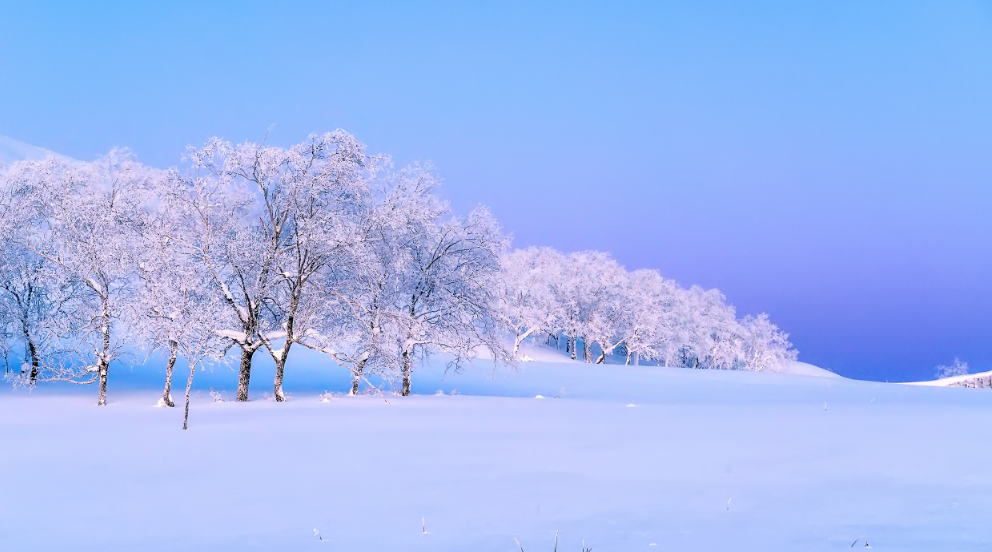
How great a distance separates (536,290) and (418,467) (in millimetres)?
50537

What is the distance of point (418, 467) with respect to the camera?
10352 mm

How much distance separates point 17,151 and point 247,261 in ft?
298

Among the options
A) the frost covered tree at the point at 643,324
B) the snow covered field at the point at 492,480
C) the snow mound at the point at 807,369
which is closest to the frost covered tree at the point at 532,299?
the frost covered tree at the point at 643,324

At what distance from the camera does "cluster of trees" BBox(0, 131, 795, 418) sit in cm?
2047

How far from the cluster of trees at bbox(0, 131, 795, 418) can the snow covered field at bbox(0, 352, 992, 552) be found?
3.86 m

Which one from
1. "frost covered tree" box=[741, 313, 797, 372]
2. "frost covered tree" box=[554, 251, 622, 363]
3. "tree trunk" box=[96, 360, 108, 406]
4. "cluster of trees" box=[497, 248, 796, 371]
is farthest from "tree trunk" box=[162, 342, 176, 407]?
"frost covered tree" box=[741, 313, 797, 372]

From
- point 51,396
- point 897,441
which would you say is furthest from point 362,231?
point 897,441

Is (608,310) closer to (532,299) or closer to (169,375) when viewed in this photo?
(532,299)

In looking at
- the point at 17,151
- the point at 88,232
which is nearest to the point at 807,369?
the point at 88,232

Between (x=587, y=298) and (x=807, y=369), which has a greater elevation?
(x=587, y=298)

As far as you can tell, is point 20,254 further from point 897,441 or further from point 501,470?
point 897,441

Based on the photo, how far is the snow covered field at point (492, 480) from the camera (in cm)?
681

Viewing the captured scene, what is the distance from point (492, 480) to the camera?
31.0 ft

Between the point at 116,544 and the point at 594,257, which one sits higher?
the point at 594,257
